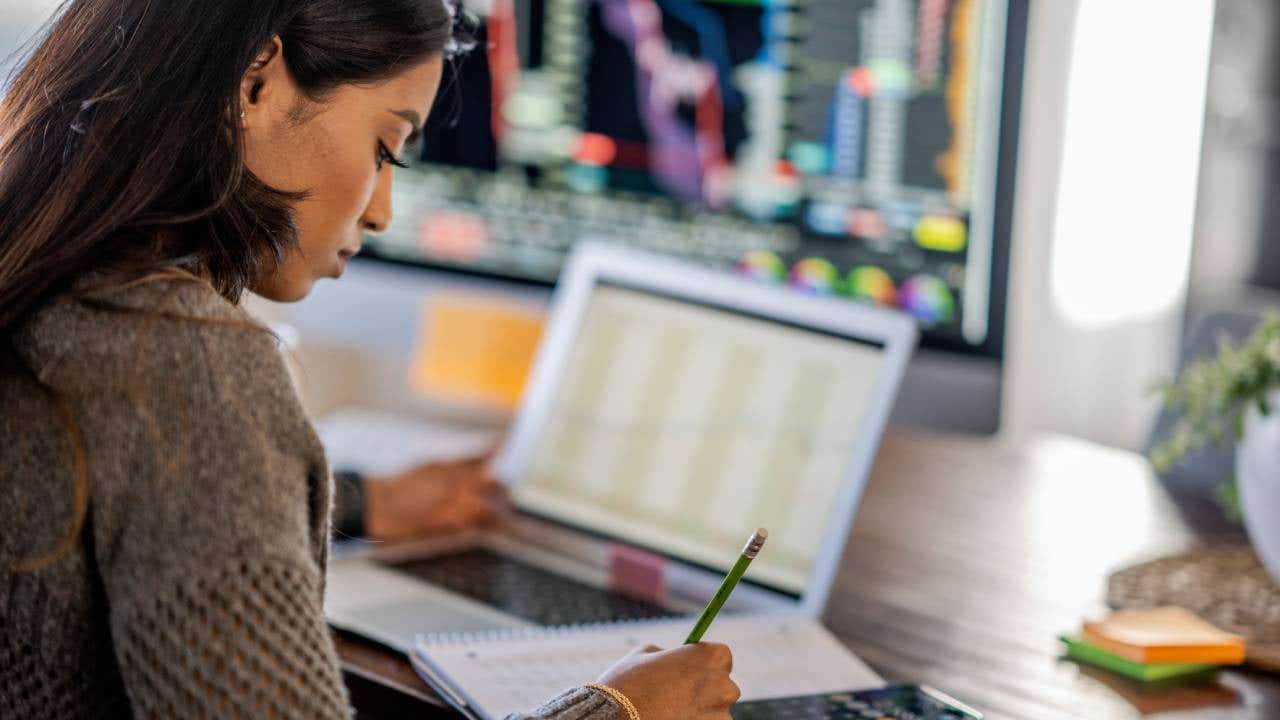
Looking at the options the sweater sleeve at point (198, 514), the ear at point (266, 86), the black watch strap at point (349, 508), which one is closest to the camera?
the sweater sleeve at point (198, 514)

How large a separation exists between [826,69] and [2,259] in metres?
1.07

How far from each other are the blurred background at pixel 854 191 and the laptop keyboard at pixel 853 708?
19.4 inches

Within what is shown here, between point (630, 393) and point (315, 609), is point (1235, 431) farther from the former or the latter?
point (315, 609)

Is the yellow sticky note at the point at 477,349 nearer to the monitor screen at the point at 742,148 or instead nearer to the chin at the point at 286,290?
the monitor screen at the point at 742,148

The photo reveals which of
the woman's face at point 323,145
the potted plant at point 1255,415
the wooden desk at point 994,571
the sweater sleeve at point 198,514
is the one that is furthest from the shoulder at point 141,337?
the potted plant at point 1255,415

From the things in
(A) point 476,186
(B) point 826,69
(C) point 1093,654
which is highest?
(B) point 826,69

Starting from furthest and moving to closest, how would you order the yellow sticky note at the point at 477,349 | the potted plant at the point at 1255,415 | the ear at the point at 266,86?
the yellow sticky note at the point at 477,349
the potted plant at the point at 1255,415
the ear at the point at 266,86

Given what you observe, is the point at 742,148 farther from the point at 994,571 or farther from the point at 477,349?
the point at 994,571

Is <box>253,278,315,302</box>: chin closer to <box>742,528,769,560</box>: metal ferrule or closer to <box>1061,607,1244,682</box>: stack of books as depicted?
<box>742,528,769,560</box>: metal ferrule

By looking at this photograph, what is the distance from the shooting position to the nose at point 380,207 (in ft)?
2.91

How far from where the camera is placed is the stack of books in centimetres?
94

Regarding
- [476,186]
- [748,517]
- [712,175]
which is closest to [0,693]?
[748,517]

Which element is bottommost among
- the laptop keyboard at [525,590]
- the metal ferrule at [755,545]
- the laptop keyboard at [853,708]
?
the laptop keyboard at [525,590]

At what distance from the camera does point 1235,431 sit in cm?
107
